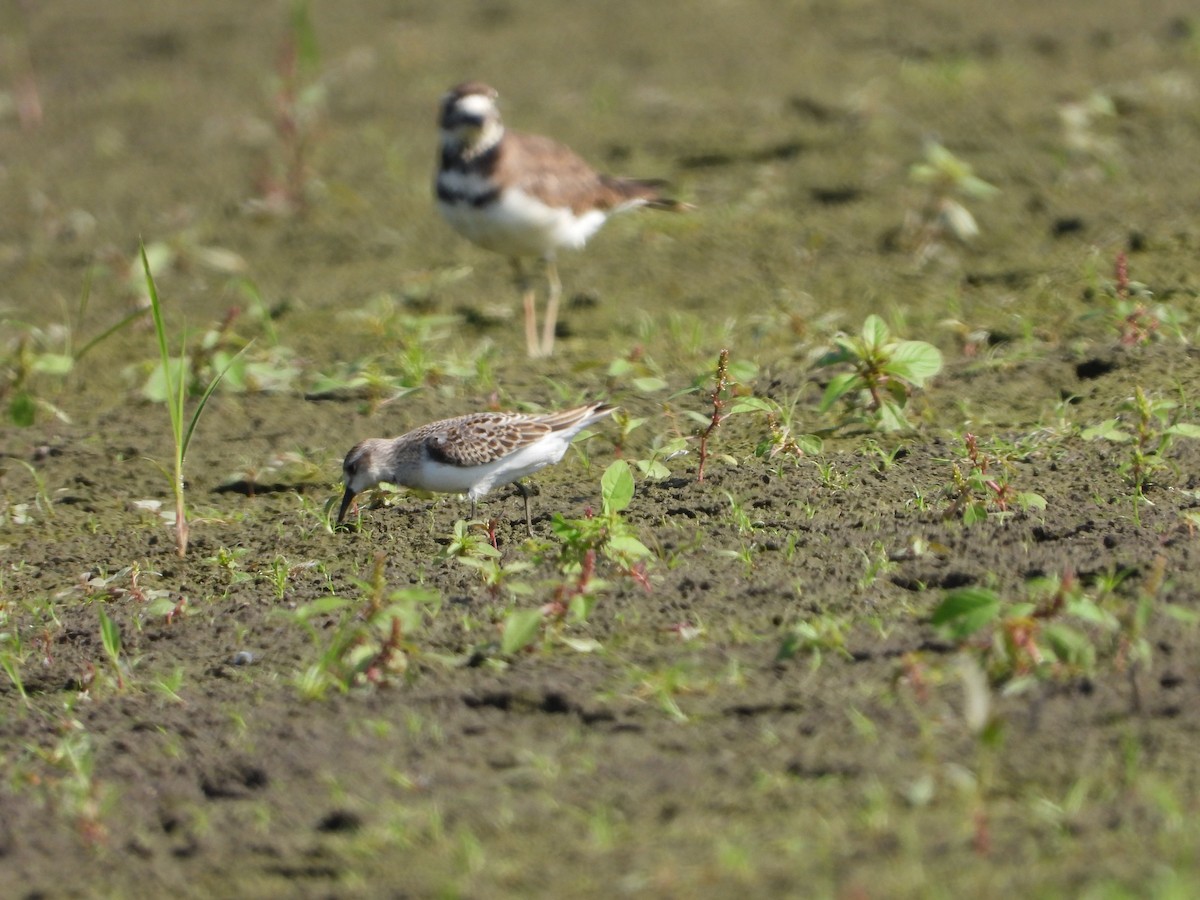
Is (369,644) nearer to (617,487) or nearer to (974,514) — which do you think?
(617,487)

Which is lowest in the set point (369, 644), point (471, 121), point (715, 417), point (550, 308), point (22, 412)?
point (22, 412)

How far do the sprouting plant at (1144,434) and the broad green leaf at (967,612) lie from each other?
1.28 meters

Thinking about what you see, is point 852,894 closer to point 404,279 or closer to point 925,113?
point 404,279

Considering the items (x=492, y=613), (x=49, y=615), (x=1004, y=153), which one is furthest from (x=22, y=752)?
(x=1004, y=153)

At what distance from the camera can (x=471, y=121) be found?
8.02 meters

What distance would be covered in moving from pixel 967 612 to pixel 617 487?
1.39 meters

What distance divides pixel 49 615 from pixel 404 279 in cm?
384

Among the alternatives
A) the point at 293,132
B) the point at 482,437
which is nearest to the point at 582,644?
the point at 482,437

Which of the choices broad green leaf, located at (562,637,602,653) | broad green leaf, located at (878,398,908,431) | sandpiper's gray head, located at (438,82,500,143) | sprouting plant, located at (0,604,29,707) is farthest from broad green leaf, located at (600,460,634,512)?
sandpiper's gray head, located at (438,82,500,143)

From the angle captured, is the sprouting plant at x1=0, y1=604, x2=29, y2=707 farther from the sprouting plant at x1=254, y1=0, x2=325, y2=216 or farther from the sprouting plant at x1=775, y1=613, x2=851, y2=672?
the sprouting plant at x1=254, y1=0, x2=325, y2=216

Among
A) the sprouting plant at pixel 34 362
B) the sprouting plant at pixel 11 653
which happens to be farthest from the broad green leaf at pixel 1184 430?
the sprouting plant at pixel 34 362

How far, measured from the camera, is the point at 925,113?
10.5 m

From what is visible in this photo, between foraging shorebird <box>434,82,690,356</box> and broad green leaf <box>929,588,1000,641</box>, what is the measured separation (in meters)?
3.87

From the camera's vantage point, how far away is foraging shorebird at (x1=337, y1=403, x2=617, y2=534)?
5.89 m
